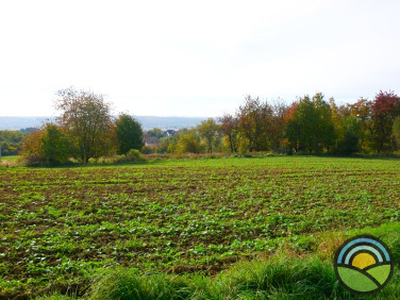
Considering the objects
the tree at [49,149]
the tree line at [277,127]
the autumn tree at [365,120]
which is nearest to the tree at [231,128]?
the tree line at [277,127]

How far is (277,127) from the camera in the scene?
47.9 meters

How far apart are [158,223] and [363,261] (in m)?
7.04

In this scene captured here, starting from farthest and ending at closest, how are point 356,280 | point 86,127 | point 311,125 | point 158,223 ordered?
point 311,125
point 86,127
point 158,223
point 356,280

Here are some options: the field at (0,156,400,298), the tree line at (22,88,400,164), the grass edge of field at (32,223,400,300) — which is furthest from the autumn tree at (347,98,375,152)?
the grass edge of field at (32,223,400,300)

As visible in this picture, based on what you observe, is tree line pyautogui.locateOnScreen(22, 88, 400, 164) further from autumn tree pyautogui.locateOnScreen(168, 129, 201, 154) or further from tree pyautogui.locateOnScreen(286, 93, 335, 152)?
autumn tree pyautogui.locateOnScreen(168, 129, 201, 154)

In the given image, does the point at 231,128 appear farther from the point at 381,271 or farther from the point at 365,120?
the point at 381,271

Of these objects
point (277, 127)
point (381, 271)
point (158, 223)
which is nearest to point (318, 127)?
point (277, 127)

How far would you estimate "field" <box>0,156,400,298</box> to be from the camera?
5.74 metres

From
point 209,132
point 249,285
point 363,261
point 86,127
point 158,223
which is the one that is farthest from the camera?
point 209,132

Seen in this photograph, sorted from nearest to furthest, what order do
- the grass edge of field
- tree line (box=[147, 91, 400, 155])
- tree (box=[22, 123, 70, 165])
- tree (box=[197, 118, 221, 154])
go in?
the grass edge of field, tree (box=[22, 123, 70, 165]), tree line (box=[147, 91, 400, 155]), tree (box=[197, 118, 221, 154])

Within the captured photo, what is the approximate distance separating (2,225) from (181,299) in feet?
23.2

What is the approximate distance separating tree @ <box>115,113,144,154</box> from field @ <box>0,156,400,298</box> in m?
24.7

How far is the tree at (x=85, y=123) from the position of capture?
35.7 meters

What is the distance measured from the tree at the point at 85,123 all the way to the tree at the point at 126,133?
3.91 meters
